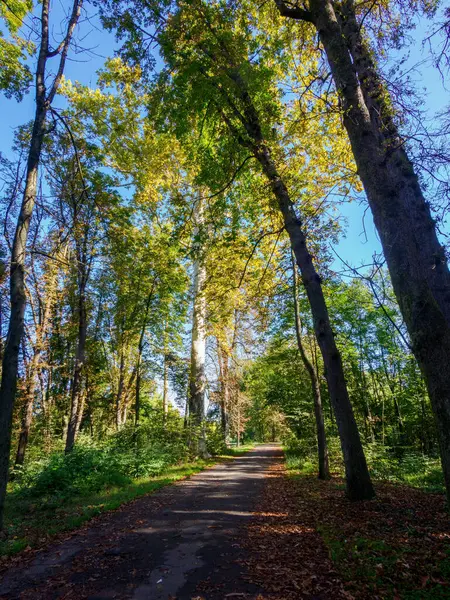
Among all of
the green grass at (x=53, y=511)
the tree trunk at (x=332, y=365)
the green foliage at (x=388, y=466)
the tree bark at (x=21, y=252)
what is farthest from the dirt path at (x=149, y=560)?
the green foliage at (x=388, y=466)

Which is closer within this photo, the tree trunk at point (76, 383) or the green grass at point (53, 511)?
the green grass at point (53, 511)

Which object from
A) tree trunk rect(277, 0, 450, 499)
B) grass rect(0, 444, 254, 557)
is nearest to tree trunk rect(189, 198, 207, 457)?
grass rect(0, 444, 254, 557)

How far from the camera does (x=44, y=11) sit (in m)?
6.98

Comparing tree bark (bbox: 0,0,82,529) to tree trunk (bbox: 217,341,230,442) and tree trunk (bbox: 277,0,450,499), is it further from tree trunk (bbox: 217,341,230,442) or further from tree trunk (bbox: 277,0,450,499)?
tree trunk (bbox: 217,341,230,442)

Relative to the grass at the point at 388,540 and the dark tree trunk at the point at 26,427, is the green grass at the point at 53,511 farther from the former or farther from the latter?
the dark tree trunk at the point at 26,427

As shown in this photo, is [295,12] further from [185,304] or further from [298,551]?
[185,304]

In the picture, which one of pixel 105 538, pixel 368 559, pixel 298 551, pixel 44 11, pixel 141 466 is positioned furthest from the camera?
pixel 141 466

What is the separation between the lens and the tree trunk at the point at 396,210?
3.24 meters

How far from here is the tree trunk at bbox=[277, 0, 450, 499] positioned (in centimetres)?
324

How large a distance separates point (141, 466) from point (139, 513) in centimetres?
486

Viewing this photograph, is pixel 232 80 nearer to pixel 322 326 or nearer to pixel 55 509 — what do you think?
pixel 322 326

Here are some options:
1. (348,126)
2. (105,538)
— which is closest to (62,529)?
(105,538)

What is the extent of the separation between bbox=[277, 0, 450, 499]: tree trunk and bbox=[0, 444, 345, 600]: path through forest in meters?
2.10

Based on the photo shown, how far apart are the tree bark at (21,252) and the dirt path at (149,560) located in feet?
6.04
